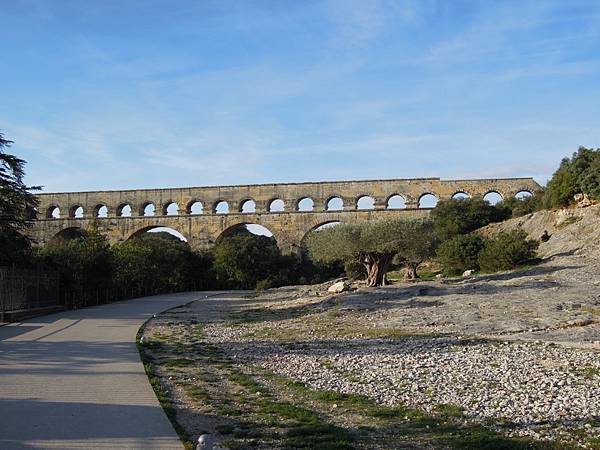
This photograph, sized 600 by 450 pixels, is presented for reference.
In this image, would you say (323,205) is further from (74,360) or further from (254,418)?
(254,418)

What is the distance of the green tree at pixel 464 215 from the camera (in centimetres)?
3950

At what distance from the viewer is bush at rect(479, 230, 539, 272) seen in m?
26.3

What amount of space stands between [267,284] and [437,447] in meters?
33.0

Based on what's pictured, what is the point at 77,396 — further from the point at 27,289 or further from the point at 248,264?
the point at 248,264

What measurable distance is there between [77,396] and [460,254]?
85.7 feet

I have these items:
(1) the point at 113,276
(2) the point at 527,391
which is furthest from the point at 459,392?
(1) the point at 113,276

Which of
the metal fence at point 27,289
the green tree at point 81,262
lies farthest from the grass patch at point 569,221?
the metal fence at point 27,289

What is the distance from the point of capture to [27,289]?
17.5 m

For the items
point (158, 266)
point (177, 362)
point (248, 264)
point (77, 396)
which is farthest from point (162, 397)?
point (248, 264)

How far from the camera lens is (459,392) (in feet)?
24.3

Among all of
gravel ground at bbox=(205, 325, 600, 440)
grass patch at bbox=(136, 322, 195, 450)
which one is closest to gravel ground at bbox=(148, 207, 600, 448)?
gravel ground at bbox=(205, 325, 600, 440)

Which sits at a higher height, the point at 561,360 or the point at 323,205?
the point at 323,205

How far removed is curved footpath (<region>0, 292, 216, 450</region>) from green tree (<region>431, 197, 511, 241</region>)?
29.8m

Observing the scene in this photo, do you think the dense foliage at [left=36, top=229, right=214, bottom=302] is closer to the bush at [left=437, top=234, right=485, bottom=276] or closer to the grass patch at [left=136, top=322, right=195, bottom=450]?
the grass patch at [left=136, top=322, right=195, bottom=450]
